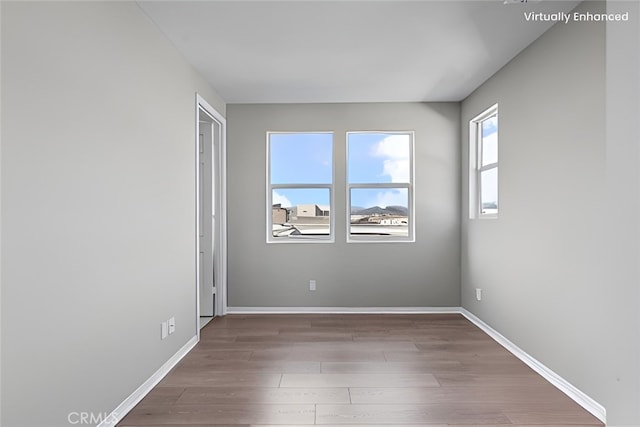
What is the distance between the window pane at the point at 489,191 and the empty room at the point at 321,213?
0.04m

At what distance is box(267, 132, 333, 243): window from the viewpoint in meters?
4.76

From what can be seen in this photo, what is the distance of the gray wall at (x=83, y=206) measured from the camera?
1.51 metres

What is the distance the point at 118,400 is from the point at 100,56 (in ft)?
6.22

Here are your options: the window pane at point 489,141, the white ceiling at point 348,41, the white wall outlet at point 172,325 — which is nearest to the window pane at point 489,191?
the window pane at point 489,141

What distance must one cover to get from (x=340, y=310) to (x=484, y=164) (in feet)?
7.62

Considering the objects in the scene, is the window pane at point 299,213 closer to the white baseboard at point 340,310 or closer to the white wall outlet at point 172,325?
the white baseboard at point 340,310

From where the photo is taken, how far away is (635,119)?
1.00 meters

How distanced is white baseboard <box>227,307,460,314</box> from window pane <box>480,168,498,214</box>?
131cm

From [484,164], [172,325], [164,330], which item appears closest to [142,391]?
[164,330]

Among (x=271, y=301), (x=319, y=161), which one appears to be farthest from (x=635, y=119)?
(x=271, y=301)

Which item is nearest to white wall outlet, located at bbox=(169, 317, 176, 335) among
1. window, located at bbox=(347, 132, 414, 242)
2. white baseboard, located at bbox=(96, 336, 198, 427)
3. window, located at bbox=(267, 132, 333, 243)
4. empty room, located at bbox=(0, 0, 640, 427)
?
empty room, located at bbox=(0, 0, 640, 427)

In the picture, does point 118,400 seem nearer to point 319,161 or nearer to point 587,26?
point 319,161

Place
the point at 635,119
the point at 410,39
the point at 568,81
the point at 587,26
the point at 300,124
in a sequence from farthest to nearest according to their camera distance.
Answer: the point at 300,124 < the point at 410,39 < the point at 568,81 < the point at 587,26 < the point at 635,119

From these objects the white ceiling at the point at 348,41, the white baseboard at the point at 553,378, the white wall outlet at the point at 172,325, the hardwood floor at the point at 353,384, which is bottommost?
the hardwood floor at the point at 353,384
